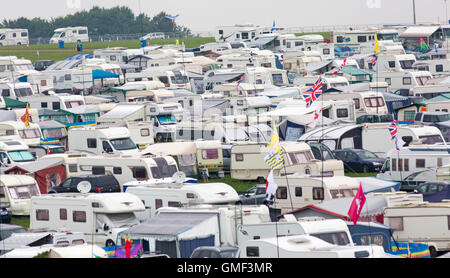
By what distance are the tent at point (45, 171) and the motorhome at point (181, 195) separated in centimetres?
617

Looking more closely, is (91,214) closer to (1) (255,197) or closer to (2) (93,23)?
(1) (255,197)

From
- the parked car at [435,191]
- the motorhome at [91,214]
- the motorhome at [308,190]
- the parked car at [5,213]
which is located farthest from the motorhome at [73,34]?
the parked car at [435,191]

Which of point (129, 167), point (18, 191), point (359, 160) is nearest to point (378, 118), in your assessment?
point (359, 160)

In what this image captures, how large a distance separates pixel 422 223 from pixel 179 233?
5242 millimetres

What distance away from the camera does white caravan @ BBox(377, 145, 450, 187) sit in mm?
28641

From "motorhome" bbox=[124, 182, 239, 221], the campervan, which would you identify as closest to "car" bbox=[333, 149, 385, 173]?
the campervan

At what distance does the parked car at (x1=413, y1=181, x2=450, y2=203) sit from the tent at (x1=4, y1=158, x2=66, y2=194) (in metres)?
11.7

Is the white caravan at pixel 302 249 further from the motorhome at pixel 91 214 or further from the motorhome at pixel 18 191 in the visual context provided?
the motorhome at pixel 18 191

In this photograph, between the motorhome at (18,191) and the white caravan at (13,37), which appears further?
the white caravan at (13,37)

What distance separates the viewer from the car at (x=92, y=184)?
28703 millimetres

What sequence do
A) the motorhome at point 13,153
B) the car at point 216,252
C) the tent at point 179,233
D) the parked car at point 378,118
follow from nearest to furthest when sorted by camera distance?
1. the car at point 216,252
2. the tent at point 179,233
3. the motorhome at point 13,153
4. the parked car at point 378,118
